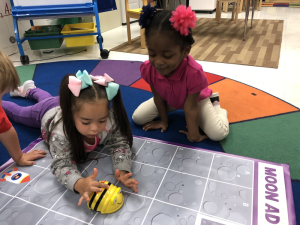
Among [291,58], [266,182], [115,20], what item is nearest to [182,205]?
[266,182]

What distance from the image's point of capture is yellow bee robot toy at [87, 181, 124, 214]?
68cm

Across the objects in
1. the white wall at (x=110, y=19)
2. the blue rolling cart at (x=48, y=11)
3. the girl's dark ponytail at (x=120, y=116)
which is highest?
the blue rolling cart at (x=48, y=11)

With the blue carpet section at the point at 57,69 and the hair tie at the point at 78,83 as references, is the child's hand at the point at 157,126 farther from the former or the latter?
the blue carpet section at the point at 57,69

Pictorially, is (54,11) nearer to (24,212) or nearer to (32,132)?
(32,132)

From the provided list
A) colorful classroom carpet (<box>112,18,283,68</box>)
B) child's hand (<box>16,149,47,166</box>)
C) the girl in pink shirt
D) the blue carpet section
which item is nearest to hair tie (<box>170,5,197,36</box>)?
the girl in pink shirt

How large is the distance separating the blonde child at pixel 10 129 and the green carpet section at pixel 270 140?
0.81 m

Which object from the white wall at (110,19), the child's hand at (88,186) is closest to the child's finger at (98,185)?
the child's hand at (88,186)

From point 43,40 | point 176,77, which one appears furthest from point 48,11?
point 176,77

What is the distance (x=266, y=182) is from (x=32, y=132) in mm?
1048

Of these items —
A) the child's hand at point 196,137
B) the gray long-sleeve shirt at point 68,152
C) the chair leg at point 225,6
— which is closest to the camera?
the gray long-sleeve shirt at point 68,152

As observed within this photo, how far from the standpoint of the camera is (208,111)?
106cm

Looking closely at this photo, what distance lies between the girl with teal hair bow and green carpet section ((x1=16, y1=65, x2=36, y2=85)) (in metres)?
0.97

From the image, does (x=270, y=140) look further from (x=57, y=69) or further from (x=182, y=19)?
(x=57, y=69)

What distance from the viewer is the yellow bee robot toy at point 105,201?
68cm
